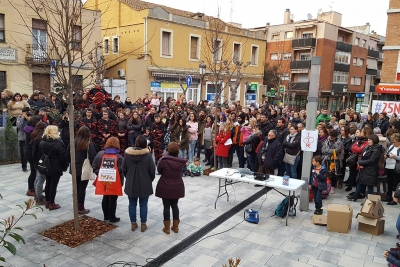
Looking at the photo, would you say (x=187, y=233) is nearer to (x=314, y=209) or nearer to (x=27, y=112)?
(x=314, y=209)

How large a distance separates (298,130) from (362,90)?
48920mm

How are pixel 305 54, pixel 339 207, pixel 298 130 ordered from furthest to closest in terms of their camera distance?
pixel 305 54 < pixel 298 130 < pixel 339 207

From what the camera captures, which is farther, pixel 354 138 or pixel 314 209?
pixel 354 138

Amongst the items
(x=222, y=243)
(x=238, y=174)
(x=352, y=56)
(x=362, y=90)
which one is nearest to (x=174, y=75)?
(x=238, y=174)

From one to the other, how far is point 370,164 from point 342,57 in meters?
44.3

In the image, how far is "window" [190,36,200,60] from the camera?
27.3 metres

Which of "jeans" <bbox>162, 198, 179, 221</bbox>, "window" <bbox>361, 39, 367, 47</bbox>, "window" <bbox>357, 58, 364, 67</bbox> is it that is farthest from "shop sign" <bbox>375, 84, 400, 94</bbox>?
"window" <bbox>361, 39, 367, 47</bbox>

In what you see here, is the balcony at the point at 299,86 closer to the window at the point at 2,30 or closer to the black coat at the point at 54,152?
the window at the point at 2,30

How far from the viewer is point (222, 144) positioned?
9.87 metres

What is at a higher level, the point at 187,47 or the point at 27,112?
the point at 187,47

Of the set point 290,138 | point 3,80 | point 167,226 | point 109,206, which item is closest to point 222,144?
point 290,138

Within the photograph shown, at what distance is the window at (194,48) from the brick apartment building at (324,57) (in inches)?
650

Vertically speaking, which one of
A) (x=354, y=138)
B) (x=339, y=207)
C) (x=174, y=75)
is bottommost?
(x=339, y=207)

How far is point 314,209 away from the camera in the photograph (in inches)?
290
